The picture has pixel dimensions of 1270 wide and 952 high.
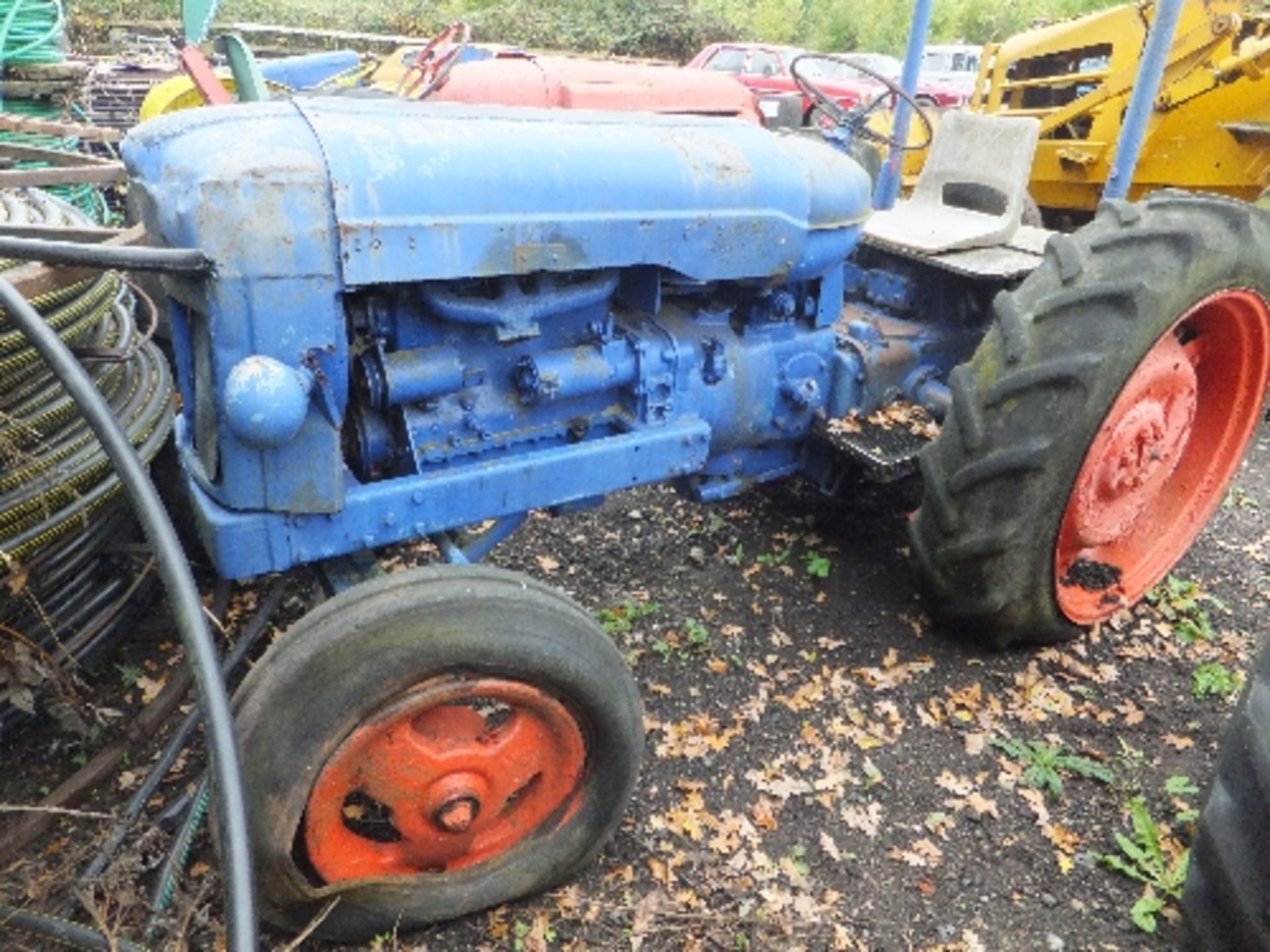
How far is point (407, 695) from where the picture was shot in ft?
6.14

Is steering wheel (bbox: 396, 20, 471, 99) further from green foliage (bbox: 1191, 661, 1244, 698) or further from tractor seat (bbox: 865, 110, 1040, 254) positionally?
green foliage (bbox: 1191, 661, 1244, 698)

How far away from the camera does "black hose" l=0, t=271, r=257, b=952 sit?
149cm

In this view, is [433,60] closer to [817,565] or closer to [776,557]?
[776,557]

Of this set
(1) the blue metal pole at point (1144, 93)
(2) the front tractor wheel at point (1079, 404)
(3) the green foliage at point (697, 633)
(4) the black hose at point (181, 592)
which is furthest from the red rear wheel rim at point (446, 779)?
(1) the blue metal pole at point (1144, 93)

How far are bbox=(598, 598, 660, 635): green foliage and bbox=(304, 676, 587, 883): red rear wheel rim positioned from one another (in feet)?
3.19

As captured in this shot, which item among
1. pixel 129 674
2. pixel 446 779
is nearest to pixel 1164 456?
pixel 446 779

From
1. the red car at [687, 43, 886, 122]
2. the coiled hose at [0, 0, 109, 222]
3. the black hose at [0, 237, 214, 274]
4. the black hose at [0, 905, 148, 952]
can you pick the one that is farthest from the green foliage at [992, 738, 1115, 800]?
the red car at [687, 43, 886, 122]

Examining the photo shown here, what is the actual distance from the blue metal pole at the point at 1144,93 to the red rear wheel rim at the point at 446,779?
255 centimetres

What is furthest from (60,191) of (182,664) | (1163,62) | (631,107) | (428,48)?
(1163,62)

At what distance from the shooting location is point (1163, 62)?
3.38 metres

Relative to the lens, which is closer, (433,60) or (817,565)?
(817,565)

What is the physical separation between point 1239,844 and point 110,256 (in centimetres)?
234

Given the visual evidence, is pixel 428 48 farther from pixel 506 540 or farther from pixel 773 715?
pixel 773 715

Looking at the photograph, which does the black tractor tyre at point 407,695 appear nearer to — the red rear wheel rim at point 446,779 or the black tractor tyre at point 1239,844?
the red rear wheel rim at point 446,779
